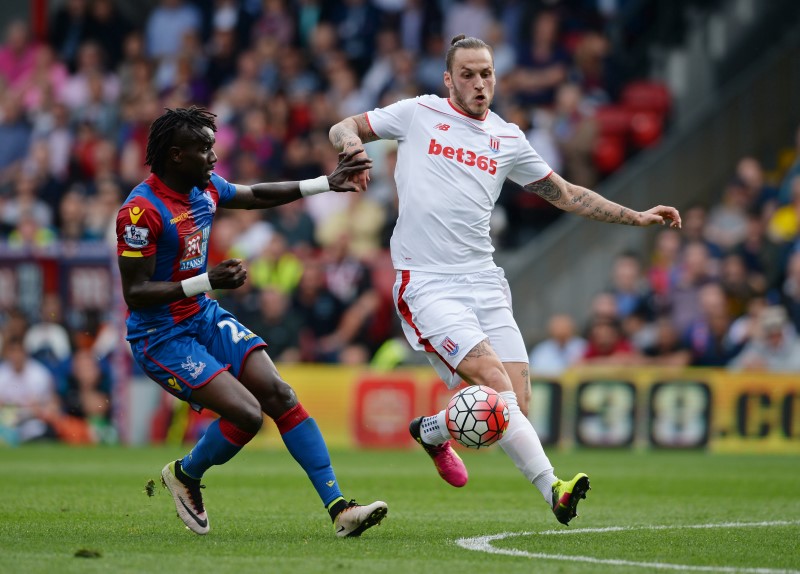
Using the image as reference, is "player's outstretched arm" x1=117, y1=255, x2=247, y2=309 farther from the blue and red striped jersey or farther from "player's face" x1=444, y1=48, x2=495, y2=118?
"player's face" x1=444, y1=48, x2=495, y2=118

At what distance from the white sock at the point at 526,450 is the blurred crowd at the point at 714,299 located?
8.53m

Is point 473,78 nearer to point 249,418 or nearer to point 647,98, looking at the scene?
point 249,418

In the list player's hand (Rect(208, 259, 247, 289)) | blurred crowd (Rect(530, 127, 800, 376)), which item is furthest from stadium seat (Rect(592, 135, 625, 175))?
player's hand (Rect(208, 259, 247, 289))

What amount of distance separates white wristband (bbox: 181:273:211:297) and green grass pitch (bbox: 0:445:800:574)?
1.32 m

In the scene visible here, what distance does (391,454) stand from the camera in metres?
16.1

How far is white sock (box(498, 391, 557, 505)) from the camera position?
7934 millimetres

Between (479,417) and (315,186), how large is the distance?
65.9 inches

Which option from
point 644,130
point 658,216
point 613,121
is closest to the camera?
point 658,216

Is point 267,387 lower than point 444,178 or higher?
lower

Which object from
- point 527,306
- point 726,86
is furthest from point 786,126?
point 527,306

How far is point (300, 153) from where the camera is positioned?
20.1m

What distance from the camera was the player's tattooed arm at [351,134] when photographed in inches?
324

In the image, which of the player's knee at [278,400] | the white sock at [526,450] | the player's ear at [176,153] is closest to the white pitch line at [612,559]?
the white sock at [526,450]

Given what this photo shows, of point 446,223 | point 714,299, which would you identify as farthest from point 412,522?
point 714,299
